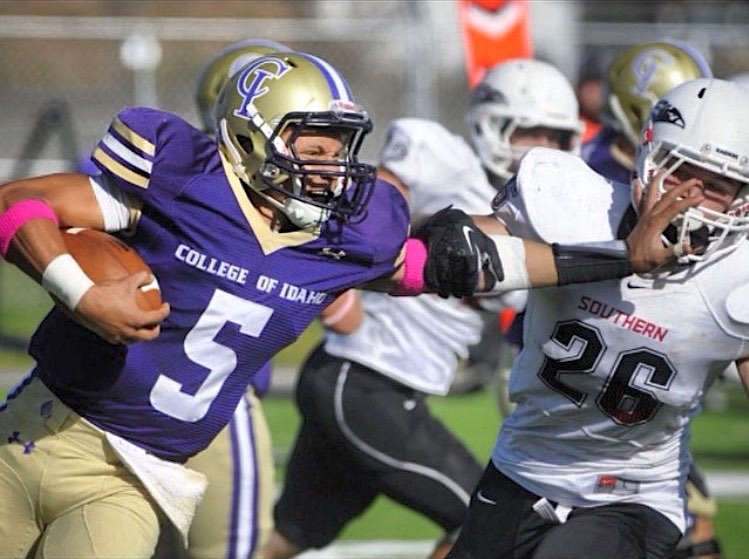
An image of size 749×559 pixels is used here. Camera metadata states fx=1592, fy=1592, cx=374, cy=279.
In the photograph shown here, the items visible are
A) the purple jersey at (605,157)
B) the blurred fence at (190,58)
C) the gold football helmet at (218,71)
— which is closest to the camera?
the gold football helmet at (218,71)

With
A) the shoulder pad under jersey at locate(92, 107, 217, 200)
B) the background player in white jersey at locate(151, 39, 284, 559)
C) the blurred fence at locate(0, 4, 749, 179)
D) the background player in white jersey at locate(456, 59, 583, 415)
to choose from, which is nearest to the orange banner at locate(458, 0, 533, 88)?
the blurred fence at locate(0, 4, 749, 179)

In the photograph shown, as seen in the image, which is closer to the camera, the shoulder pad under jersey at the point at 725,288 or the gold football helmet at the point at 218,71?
the shoulder pad under jersey at the point at 725,288

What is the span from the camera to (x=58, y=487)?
11.3 ft

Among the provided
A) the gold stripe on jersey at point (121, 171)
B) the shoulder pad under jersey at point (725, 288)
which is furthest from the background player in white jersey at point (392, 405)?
the gold stripe on jersey at point (121, 171)

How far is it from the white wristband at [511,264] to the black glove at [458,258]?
1 centimetres

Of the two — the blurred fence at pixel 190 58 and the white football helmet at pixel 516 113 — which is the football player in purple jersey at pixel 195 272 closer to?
the white football helmet at pixel 516 113

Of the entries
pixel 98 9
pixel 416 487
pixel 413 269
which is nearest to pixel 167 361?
pixel 413 269

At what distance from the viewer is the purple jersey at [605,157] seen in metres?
5.45

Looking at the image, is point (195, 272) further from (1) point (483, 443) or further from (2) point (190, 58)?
(2) point (190, 58)

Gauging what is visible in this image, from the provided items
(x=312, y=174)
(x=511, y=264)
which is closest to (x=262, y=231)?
(x=312, y=174)

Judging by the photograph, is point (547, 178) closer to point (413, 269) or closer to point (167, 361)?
point (413, 269)

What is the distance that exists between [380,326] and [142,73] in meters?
7.31

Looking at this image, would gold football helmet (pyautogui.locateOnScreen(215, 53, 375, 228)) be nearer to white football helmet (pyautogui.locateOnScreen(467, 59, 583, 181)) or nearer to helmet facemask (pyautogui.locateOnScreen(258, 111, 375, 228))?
helmet facemask (pyautogui.locateOnScreen(258, 111, 375, 228))

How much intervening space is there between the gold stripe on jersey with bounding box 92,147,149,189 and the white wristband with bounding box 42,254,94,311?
0.27m
